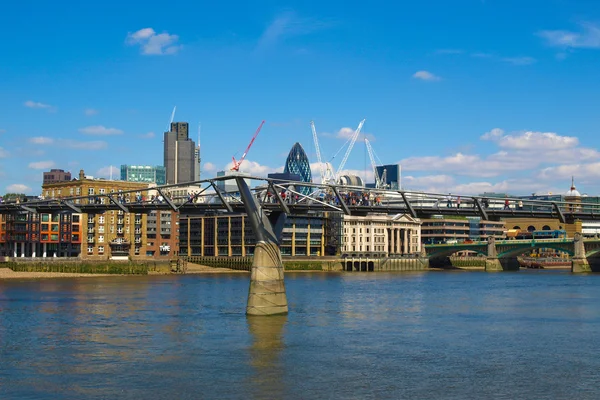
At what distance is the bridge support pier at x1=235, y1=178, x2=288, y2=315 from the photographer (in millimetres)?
66812

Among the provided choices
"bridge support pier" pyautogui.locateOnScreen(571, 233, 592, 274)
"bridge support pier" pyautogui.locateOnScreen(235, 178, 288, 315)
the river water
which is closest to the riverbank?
the river water

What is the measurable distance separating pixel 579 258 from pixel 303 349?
481 ft

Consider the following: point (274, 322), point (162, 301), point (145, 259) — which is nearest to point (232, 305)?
point (162, 301)

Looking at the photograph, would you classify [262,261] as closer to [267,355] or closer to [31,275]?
[267,355]

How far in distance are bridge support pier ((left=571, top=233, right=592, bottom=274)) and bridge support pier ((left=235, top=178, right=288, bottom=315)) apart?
133081mm

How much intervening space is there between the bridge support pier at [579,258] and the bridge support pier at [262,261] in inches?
5239

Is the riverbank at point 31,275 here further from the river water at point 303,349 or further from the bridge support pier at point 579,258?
the bridge support pier at point 579,258

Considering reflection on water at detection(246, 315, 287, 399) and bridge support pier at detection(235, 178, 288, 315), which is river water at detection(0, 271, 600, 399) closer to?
reflection on water at detection(246, 315, 287, 399)

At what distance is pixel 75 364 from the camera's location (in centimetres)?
4909

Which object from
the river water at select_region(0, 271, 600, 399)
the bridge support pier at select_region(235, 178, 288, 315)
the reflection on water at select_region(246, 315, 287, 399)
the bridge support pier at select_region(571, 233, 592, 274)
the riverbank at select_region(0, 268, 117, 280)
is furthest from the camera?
the bridge support pier at select_region(571, 233, 592, 274)

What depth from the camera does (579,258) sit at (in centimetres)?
18788

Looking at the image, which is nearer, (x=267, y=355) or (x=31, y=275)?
(x=267, y=355)

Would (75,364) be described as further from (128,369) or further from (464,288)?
(464,288)

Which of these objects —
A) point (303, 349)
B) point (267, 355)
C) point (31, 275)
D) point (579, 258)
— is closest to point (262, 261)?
point (303, 349)
